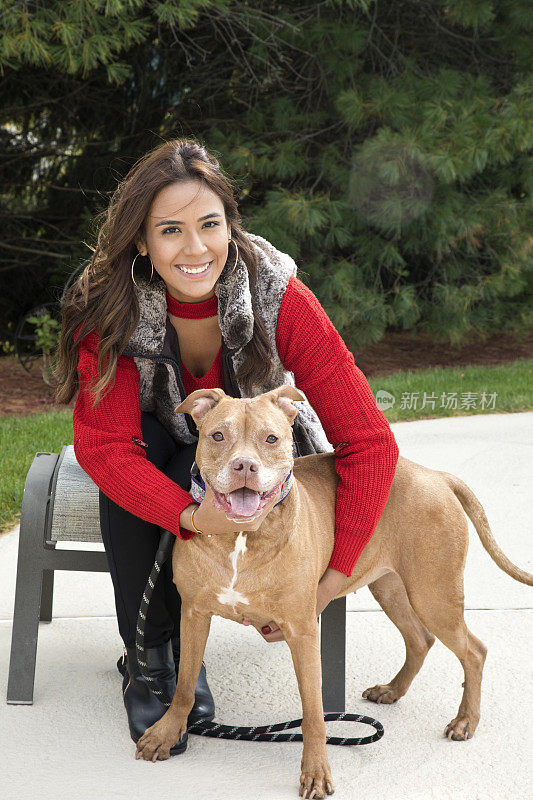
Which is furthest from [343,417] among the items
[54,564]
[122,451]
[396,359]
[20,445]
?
[396,359]

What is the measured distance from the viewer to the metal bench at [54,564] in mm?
2924

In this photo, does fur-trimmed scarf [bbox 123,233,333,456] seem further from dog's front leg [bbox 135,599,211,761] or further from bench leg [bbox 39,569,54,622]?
bench leg [bbox 39,569,54,622]

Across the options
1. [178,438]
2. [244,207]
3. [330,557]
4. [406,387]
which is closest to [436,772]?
[330,557]

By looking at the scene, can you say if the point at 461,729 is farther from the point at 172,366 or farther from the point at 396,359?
the point at 396,359

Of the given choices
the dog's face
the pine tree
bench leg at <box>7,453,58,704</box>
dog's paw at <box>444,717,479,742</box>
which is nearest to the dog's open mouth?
the dog's face

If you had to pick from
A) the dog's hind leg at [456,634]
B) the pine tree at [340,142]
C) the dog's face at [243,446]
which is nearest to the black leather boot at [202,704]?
the dog's hind leg at [456,634]

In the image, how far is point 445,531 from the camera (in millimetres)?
2660

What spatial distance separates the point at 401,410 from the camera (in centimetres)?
755

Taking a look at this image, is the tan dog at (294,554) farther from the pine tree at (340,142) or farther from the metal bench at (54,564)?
the pine tree at (340,142)

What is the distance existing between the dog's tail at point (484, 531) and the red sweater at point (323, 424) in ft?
0.84

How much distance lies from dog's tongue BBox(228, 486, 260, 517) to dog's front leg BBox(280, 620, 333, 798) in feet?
1.47

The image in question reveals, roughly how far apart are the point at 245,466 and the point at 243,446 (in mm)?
100

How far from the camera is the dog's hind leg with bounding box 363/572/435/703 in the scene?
299 cm

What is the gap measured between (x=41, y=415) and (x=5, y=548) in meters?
3.07
